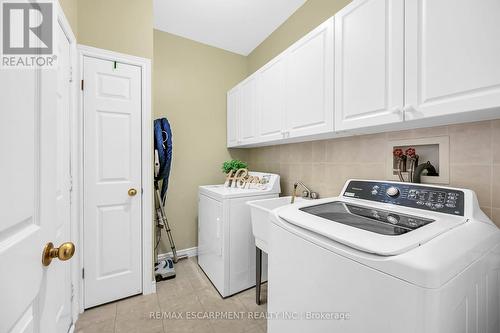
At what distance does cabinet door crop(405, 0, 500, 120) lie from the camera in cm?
83

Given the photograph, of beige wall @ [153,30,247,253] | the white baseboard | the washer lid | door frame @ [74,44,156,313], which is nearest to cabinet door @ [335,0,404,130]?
the washer lid

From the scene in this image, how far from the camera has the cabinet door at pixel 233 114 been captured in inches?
105

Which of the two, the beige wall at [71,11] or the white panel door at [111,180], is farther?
the white panel door at [111,180]

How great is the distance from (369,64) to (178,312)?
7.40 ft

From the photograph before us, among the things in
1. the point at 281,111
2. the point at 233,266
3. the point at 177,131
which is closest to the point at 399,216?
the point at 281,111

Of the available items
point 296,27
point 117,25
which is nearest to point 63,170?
point 117,25

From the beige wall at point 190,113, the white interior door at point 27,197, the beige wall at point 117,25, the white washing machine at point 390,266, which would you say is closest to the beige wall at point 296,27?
the beige wall at point 190,113

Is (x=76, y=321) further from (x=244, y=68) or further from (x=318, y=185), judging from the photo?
(x=244, y=68)

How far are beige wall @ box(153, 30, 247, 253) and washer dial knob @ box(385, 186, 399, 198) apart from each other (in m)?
2.12

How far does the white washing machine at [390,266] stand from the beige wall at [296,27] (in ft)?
5.37

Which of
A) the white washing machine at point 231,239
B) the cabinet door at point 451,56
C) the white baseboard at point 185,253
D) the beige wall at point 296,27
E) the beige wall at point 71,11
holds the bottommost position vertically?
the white baseboard at point 185,253

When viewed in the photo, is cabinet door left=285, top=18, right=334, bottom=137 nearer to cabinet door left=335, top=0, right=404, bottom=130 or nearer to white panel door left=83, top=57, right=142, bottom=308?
cabinet door left=335, top=0, right=404, bottom=130

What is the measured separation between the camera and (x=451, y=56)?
92 cm

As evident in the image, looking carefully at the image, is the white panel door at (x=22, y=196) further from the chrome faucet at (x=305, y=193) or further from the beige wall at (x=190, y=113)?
the beige wall at (x=190, y=113)
